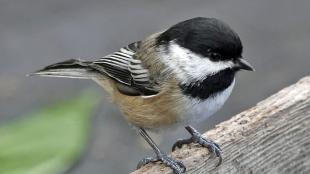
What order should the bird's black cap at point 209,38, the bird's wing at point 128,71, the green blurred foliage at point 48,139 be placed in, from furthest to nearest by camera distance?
the bird's wing at point 128,71 → the bird's black cap at point 209,38 → the green blurred foliage at point 48,139

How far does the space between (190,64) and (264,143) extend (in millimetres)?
307

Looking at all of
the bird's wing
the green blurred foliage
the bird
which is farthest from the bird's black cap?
the green blurred foliage

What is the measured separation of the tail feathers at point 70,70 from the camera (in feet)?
7.29

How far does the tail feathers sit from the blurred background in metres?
1.67

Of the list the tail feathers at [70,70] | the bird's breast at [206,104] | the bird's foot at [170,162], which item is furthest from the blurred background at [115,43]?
the bird's foot at [170,162]

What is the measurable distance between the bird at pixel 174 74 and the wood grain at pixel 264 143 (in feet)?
0.11

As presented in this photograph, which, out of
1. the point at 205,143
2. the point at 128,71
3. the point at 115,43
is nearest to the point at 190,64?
the point at 205,143

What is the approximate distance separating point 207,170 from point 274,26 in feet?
11.0

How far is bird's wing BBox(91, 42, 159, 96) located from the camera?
7.07ft

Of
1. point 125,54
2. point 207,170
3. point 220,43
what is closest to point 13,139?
point 207,170

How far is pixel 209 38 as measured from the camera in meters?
1.79

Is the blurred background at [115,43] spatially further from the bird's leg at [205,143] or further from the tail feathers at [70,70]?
the bird's leg at [205,143]

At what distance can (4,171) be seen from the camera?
1261 millimetres

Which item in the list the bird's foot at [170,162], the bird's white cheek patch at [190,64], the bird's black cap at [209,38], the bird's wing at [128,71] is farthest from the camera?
the bird's wing at [128,71]
